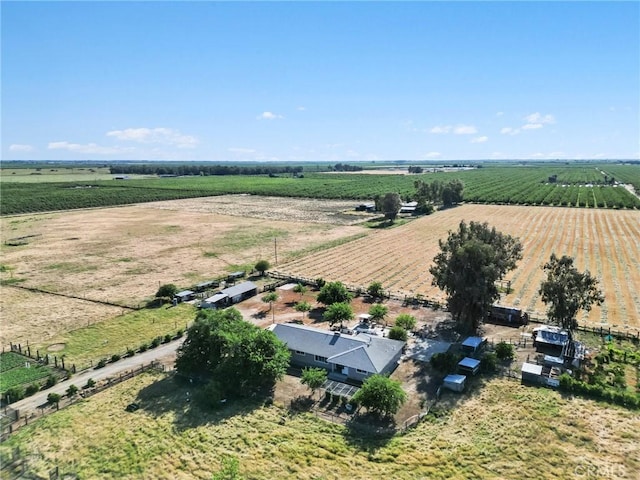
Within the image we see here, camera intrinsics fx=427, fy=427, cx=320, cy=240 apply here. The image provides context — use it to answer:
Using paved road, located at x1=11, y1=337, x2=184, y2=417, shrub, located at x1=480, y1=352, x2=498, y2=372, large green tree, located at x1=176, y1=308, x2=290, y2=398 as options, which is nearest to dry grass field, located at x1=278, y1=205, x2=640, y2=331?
shrub, located at x1=480, y1=352, x2=498, y2=372

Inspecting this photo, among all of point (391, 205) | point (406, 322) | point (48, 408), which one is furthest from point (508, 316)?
point (391, 205)

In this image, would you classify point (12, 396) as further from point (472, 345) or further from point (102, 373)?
point (472, 345)

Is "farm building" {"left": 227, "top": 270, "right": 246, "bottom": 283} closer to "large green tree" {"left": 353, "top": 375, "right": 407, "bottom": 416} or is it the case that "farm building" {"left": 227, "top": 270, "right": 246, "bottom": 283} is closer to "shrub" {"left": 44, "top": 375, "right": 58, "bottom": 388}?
"shrub" {"left": 44, "top": 375, "right": 58, "bottom": 388}

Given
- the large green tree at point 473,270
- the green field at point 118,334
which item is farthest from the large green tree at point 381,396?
the green field at point 118,334

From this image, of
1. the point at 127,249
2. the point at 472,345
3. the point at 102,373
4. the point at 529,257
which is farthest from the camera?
the point at 127,249

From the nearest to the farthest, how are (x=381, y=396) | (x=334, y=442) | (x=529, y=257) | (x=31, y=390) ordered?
(x=334, y=442) → (x=381, y=396) → (x=31, y=390) → (x=529, y=257)

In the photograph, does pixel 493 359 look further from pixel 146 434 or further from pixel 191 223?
pixel 191 223
